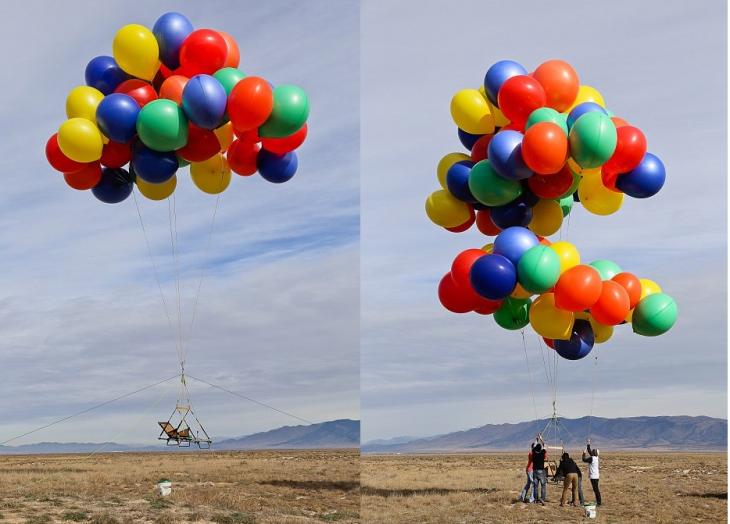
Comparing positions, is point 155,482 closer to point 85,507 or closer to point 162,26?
point 85,507

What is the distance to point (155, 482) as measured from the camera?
70.2 feet

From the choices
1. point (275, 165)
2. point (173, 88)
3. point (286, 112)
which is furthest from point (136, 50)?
point (275, 165)

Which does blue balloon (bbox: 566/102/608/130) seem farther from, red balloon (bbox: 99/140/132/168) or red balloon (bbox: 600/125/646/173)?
red balloon (bbox: 99/140/132/168)

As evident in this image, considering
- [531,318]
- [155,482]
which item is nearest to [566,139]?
[531,318]

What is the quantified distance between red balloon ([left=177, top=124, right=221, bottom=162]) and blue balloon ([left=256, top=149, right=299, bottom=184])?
1.08m

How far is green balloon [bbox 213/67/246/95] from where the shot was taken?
10.5 metres

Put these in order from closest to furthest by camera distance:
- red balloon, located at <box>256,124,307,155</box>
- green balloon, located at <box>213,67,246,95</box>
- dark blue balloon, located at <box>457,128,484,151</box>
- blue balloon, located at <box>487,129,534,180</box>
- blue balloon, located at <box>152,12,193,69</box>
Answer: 1. green balloon, located at <box>213,67,246,95</box>
2. blue balloon, located at <box>487,129,534,180</box>
3. blue balloon, located at <box>152,12,193,69</box>
4. red balloon, located at <box>256,124,307,155</box>
5. dark blue balloon, located at <box>457,128,484,151</box>

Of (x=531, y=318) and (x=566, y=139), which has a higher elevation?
(x=566, y=139)

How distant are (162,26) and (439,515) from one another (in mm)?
10107

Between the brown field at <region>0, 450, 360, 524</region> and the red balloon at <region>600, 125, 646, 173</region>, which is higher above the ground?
the red balloon at <region>600, 125, 646, 173</region>

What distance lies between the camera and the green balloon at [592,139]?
10.2 meters

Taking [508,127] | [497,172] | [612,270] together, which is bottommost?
[612,270]

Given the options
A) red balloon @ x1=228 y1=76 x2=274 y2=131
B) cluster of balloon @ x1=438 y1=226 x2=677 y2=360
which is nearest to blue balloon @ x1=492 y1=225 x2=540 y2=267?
cluster of balloon @ x1=438 y1=226 x2=677 y2=360

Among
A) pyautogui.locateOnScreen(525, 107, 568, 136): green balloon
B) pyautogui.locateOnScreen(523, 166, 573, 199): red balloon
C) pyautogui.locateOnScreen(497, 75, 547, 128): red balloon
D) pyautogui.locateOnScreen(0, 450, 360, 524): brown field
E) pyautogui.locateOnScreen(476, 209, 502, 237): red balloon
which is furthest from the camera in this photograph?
pyautogui.locateOnScreen(0, 450, 360, 524): brown field
